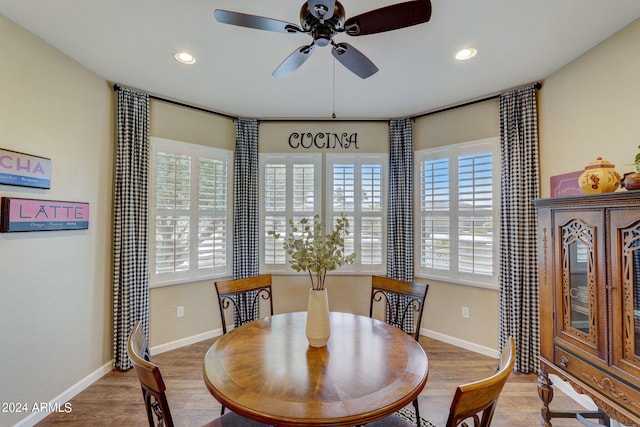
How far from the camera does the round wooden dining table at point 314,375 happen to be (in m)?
1.10

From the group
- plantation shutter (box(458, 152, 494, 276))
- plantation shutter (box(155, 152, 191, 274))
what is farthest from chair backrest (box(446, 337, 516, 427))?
plantation shutter (box(155, 152, 191, 274))

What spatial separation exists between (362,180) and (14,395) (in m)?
3.72

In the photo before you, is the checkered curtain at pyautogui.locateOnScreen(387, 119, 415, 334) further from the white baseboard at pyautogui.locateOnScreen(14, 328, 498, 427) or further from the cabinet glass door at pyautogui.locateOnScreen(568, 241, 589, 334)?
the cabinet glass door at pyautogui.locateOnScreen(568, 241, 589, 334)

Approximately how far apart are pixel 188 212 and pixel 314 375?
9.02 feet

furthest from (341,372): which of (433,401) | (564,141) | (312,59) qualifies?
(564,141)

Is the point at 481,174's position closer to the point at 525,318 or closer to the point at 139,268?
the point at 525,318

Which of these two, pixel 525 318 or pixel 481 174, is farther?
pixel 481 174

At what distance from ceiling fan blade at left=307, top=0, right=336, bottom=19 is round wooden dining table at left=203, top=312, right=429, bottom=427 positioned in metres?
1.74

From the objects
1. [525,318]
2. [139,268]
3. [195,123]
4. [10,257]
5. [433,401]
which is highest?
[195,123]

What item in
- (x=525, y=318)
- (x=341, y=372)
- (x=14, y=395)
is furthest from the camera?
(x=525, y=318)

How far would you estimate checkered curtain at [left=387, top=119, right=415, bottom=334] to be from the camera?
12.3ft

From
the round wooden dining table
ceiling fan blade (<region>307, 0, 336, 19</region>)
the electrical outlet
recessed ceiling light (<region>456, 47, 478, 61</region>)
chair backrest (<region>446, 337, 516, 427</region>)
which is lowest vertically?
the electrical outlet

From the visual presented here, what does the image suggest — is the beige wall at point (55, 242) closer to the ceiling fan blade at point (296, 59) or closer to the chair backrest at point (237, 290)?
the chair backrest at point (237, 290)

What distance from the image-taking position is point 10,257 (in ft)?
6.70
